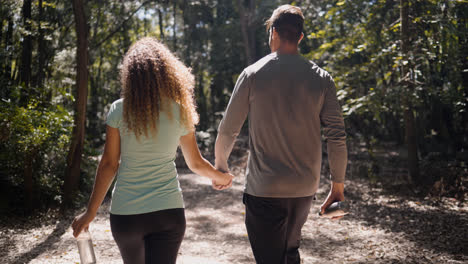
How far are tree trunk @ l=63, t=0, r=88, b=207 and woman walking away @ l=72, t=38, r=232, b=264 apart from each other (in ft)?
18.6

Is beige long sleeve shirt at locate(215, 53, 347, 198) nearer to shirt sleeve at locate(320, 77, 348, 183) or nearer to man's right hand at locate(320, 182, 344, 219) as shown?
shirt sleeve at locate(320, 77, 348, 183)

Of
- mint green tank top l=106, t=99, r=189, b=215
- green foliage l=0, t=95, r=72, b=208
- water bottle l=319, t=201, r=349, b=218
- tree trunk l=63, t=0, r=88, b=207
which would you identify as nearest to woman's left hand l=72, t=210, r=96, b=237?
mint green tank top l=106, t=99, r=189, b=215

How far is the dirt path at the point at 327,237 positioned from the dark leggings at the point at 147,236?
3346mm

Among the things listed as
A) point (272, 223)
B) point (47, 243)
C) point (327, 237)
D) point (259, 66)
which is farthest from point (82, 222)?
point (327, 237)

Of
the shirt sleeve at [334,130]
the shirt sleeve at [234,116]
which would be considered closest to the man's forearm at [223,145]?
the shirt sleeve at [234,116]

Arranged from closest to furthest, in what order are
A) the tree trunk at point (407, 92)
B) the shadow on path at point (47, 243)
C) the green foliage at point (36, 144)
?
the shadow on path at point (47, 243), the green foliage at point (36, 144), the tree trunk at point (407, 92)

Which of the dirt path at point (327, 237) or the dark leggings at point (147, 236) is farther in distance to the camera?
the dirt path at point (327, 237)

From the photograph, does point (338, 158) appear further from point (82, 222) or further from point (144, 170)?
point (82, 222)

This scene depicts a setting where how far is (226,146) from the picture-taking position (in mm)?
2744

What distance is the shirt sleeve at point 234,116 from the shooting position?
2615 millimetres

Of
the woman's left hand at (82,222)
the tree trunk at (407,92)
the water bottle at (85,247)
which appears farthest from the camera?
the tree trunk at (407,92)

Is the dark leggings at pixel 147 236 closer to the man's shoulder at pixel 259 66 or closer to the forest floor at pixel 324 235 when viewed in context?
the man's shoulder at pixel 259 66

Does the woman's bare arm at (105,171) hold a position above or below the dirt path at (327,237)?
above

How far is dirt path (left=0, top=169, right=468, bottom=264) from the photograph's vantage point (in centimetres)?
534
